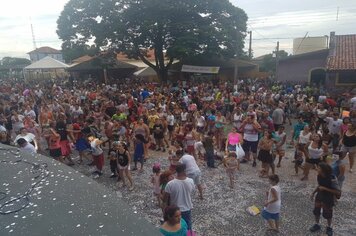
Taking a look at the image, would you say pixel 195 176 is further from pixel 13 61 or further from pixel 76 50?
pixel 13 61

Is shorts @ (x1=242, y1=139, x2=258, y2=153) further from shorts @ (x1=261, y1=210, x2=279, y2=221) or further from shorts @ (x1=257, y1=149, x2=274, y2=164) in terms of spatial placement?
shorts @ (x1=261, y1=210, x2=279, y2=221)

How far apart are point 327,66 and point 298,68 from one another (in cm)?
472

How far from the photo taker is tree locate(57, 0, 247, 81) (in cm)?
2672

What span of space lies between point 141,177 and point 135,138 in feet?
4.18

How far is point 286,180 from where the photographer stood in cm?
829

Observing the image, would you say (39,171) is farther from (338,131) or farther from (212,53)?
(212,53)

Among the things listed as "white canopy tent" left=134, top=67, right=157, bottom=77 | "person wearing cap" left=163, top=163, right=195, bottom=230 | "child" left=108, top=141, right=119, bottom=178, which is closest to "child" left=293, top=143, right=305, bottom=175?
"person wearing cap" left=163, top=163, right=195, bottom=230

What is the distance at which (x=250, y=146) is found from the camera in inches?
376

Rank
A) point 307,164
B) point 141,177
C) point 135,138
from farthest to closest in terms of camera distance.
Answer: point 135,138 < point 141,177 < point 307,164

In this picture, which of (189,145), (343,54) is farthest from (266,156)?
(343,54)

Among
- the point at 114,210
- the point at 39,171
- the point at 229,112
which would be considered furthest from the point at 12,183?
the point at 229,112

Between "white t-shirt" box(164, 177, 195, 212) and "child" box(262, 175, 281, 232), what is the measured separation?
1506 millimetres

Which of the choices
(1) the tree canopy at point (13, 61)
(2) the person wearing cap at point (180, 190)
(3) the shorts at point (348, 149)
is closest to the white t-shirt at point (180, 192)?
(2) the person wearing cap at point (180, 190)

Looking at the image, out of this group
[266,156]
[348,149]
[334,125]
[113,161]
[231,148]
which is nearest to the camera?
[266,156]
